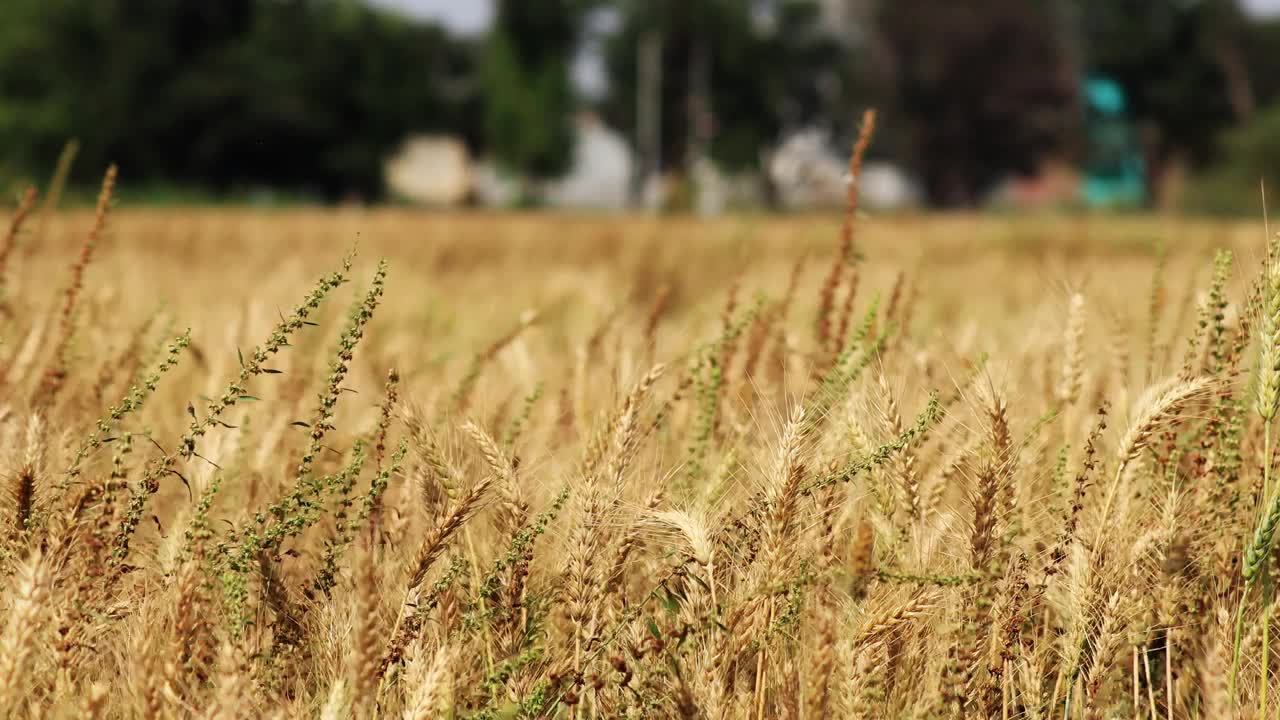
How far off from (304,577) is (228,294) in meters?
3.21

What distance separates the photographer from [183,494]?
4.34 ft

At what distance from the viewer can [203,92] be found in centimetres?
2745

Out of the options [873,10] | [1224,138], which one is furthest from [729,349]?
[873,10]

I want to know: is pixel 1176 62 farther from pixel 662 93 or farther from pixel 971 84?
pixel 662 93

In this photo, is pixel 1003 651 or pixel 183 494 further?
pixel 183 494

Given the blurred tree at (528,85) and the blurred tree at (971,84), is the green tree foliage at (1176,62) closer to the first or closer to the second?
the blurred tree at (971,84)

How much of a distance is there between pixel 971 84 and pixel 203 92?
72.5ft

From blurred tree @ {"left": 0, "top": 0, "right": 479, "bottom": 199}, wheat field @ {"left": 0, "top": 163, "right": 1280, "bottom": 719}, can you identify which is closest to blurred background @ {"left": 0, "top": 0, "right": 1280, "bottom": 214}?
blurred tree @ {"left": 0, "top": 0, "right": 479, "bottom": 199}

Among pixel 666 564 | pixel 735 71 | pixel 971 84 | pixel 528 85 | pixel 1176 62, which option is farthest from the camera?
pixel 735 71

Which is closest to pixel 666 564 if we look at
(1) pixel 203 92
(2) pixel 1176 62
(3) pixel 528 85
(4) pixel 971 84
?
(1) pixel 203 92

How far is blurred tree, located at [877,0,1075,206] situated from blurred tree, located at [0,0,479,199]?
15.8 metres

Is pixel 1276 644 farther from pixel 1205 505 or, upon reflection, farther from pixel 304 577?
pixel 304 577

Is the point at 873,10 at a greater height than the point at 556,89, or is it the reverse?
the point at 873,10

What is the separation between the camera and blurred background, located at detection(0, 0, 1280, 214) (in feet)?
92.2
